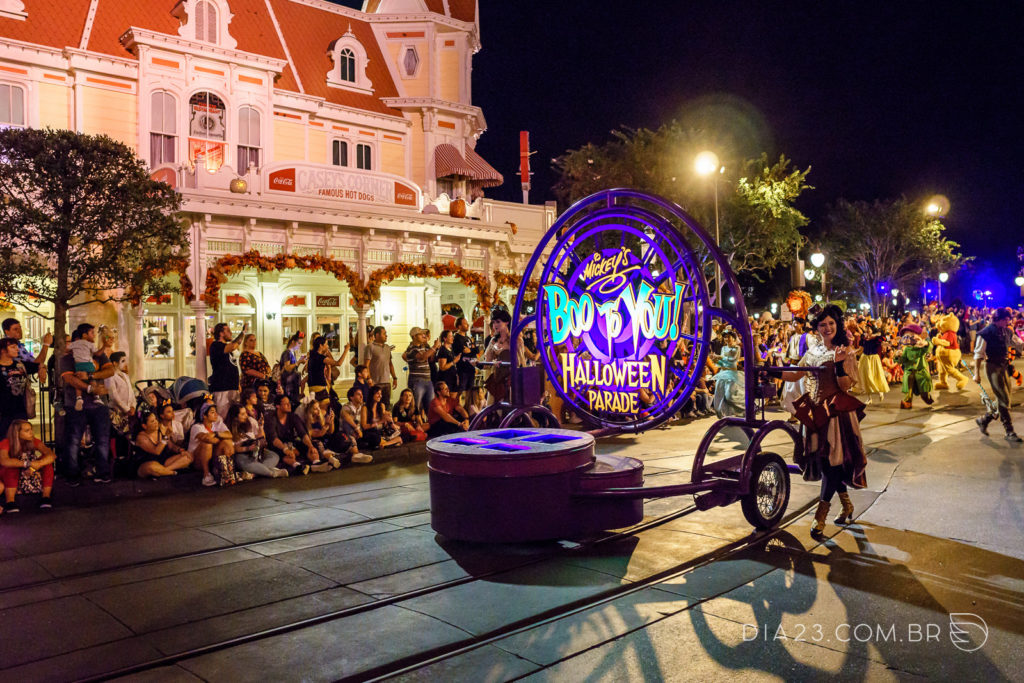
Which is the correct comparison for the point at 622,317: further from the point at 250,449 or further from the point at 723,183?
the point at 723,183

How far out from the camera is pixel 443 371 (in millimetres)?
12875

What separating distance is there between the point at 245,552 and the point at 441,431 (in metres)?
6.03

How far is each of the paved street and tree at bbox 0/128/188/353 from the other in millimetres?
4028

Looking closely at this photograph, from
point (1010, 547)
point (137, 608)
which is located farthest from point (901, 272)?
point (137, 608)

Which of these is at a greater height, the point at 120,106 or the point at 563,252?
the point at 120,106

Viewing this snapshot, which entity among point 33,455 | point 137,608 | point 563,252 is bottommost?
point 137,608

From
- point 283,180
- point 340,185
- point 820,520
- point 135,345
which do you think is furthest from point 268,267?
point 820,520

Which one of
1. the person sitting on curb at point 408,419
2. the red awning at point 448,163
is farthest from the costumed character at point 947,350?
A: the red awning at point 448,163

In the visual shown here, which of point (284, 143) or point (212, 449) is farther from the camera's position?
point (284, 143)

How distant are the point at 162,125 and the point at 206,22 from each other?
2.97 metres

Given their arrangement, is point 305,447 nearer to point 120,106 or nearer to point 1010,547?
point 1010,547

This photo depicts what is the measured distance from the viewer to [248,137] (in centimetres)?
2038

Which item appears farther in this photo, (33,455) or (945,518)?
(33,455)

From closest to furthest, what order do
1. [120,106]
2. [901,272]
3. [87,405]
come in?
1. [87,405]
2. [120,106]
3. [901,272]
